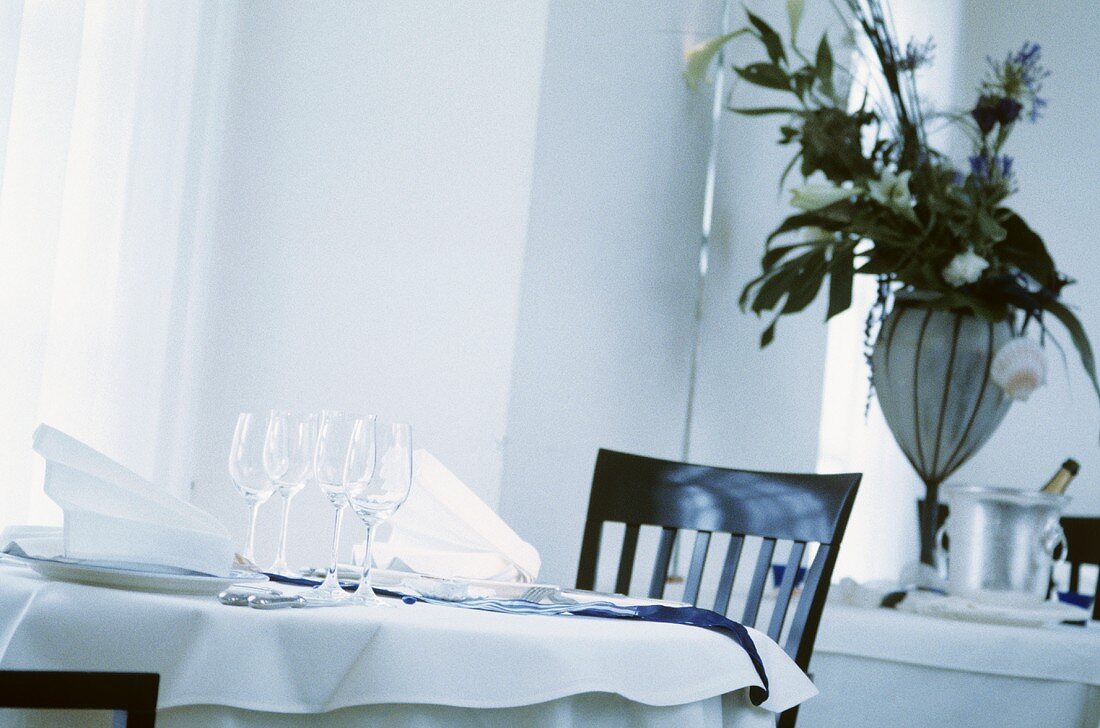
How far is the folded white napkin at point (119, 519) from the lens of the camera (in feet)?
3.21

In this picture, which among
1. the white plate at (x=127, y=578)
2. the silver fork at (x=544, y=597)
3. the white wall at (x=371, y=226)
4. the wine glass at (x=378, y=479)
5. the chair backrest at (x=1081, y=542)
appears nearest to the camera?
the white plate at (x=127, y=578)

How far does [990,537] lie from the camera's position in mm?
2293

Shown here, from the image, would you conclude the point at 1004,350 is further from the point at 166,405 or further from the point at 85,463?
the point at 85,463

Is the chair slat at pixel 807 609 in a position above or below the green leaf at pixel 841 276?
below

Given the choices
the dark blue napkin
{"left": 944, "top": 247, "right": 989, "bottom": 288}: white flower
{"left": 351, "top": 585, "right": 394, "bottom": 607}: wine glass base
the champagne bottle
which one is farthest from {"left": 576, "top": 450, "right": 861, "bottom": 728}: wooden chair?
{"left": 944, "top": 247, "right": 989, "bottom": 288}: white flower

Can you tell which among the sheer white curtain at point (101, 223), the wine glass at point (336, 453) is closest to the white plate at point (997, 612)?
the sheer white curtain at point (101, 223)

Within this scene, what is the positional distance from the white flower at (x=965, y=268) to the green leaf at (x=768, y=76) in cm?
59

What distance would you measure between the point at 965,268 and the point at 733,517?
1.08 m

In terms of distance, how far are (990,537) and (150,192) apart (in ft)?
5.26

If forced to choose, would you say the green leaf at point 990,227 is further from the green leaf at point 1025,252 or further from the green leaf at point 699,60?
the green leaf at point 699,60

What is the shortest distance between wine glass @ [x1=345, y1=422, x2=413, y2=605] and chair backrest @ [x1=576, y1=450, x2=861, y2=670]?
0.58 metres

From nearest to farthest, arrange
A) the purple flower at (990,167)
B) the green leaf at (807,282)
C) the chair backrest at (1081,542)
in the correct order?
1. the purple flower at (990,167)
2. the green leaf at (807,282)
3. the chair backrest at (1081,542)

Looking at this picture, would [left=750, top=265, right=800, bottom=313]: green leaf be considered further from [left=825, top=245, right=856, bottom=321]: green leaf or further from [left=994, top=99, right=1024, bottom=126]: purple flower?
[left=994, top=99, right=1024, bottom=126]: purple flower

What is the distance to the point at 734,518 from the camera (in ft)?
5.49
